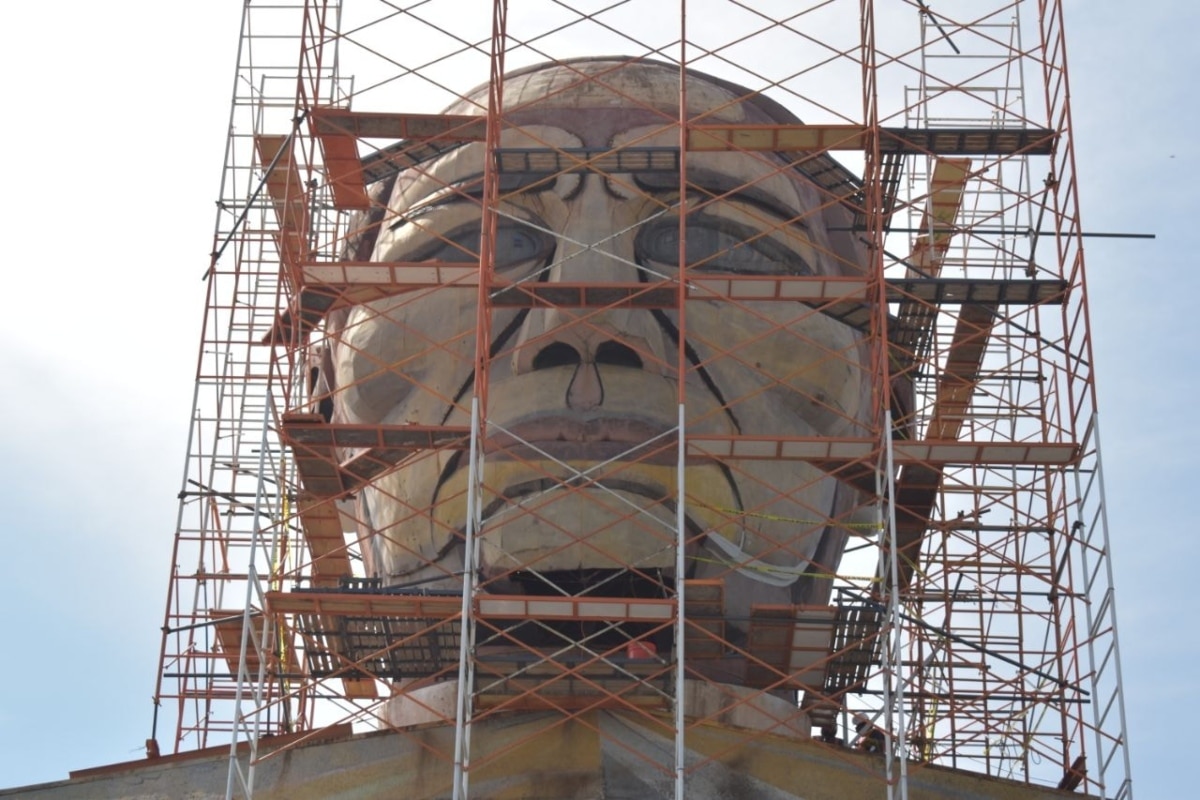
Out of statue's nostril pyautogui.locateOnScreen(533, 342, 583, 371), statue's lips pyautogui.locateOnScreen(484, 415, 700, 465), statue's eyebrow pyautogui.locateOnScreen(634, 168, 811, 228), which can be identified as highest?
statue's eyebrow pyautogui.locateOnScreen(634, 168, 811, 228)

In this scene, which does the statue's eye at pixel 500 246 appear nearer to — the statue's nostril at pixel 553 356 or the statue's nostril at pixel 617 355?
the statue's nostril at pixel 553 356

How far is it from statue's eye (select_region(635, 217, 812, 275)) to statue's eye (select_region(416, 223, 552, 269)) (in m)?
1.12

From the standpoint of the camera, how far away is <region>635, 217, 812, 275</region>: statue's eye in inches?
1128

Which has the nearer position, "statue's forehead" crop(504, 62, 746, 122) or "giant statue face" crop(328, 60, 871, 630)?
"giant statue face" crop(328, 60, 871, 630)

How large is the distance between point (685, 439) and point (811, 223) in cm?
440

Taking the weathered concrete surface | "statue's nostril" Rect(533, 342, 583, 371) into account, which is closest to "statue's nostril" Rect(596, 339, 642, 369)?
"statue's nostril" Rect(533, 342, 583, 371)

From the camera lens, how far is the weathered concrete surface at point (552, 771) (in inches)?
1005

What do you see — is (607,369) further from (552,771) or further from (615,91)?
(552,771)

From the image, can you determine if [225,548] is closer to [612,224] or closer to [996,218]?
[612,224]

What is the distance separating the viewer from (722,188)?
29.3 m

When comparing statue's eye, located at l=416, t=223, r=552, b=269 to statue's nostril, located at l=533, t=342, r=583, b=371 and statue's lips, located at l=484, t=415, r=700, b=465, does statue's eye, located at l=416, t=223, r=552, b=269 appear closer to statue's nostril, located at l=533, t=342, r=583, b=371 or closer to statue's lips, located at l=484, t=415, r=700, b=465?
statue's nostril, located at l=533, t=342, r=583, b=371

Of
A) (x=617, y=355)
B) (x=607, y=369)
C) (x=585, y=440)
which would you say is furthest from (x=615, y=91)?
(x=585, y=440)

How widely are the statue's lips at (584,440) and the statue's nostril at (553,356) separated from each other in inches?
Answer: 26.9

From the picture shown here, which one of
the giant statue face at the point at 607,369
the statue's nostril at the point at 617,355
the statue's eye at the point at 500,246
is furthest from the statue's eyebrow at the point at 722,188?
the statue's nostril at the point at 617,355
